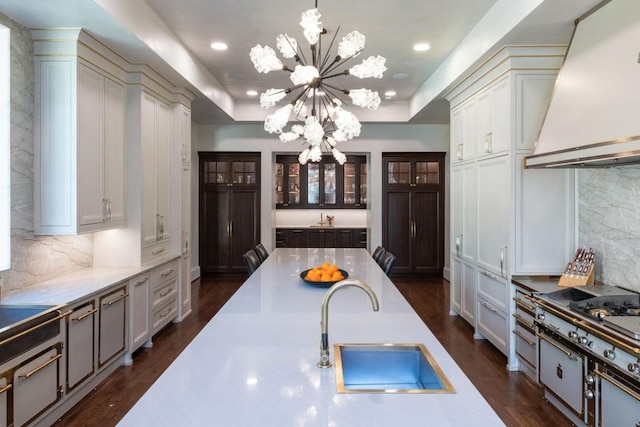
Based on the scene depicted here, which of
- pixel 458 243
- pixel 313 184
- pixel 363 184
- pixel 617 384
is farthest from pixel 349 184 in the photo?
pixel 617 384

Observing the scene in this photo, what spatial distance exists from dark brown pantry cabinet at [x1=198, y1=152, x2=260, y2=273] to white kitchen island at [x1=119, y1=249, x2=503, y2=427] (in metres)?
4.95

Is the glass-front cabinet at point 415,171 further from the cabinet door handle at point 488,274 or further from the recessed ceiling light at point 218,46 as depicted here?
the recessed ceiling light at point 218,46

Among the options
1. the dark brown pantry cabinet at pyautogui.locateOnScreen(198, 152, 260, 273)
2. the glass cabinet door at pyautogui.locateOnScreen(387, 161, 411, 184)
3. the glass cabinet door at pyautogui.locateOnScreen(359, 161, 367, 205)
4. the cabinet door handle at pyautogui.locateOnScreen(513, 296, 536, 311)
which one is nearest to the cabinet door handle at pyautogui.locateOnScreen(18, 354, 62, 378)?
the cabinet door handle at pyautogui.locateOnScreen(513, 296, 536, 311)

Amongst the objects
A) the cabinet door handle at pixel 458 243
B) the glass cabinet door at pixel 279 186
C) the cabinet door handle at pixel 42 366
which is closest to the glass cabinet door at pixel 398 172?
the glass cabinet door at pixel 279 186

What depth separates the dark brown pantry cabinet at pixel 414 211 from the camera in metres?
7.27

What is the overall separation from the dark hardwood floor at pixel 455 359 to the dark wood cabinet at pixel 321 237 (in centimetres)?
232

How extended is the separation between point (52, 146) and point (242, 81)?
299 centimetres

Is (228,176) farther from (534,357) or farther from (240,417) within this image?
(240,417)

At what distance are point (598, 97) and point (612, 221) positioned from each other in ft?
3.22

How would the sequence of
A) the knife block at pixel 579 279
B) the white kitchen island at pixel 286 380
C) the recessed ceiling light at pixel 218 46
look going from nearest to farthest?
the white kitchen island at pixel 286 380, the knife block at pixel 579 279, the recessed ceiling light at pixel 218 46

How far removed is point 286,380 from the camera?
1.36 metres

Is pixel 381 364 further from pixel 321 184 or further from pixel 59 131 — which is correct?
pixel 321 184

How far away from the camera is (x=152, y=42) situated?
337cm

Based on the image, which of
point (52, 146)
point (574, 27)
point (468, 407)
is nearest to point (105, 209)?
→ point (52, 146)
